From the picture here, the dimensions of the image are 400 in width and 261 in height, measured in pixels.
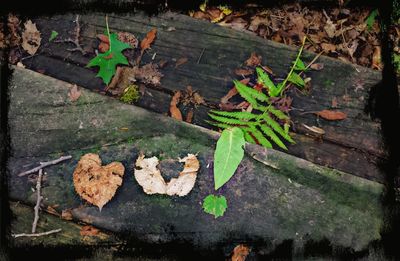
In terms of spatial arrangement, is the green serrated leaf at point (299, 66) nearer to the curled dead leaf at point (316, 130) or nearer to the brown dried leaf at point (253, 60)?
the brown dried leaf at point (253, 60)

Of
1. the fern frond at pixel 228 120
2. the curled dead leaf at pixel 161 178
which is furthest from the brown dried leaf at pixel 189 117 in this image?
the curled dead leaf at pixel 161 178

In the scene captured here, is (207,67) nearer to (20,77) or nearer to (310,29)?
(310,29)

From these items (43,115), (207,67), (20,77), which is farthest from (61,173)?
(207,67)

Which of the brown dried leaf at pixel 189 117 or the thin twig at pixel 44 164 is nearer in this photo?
the thin twig at pixel 44 164

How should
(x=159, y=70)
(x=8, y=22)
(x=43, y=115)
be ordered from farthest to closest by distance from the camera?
(x=8, y=22), (x=159, y=70), (x=43, y=115)

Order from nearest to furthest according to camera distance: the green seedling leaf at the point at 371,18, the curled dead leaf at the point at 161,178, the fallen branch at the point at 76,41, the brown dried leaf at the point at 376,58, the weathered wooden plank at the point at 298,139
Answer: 1. the curled dead leaf at the point at 161,178
2. the weathered wooden plank at the point at 298,139
3. the fallen branch at the point at 76,41
4. the brown dried leaf at the point at 376,58
5. the green seedling leaf at the point at 371,18

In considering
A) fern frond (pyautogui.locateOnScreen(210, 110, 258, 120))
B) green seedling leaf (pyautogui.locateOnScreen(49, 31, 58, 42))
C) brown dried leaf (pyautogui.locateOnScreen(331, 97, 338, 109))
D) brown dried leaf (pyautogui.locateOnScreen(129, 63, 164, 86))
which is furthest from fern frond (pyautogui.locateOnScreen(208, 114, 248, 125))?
green seedling leaf (pyautogui.locateOnScreen(49, 31, 58, 42))
